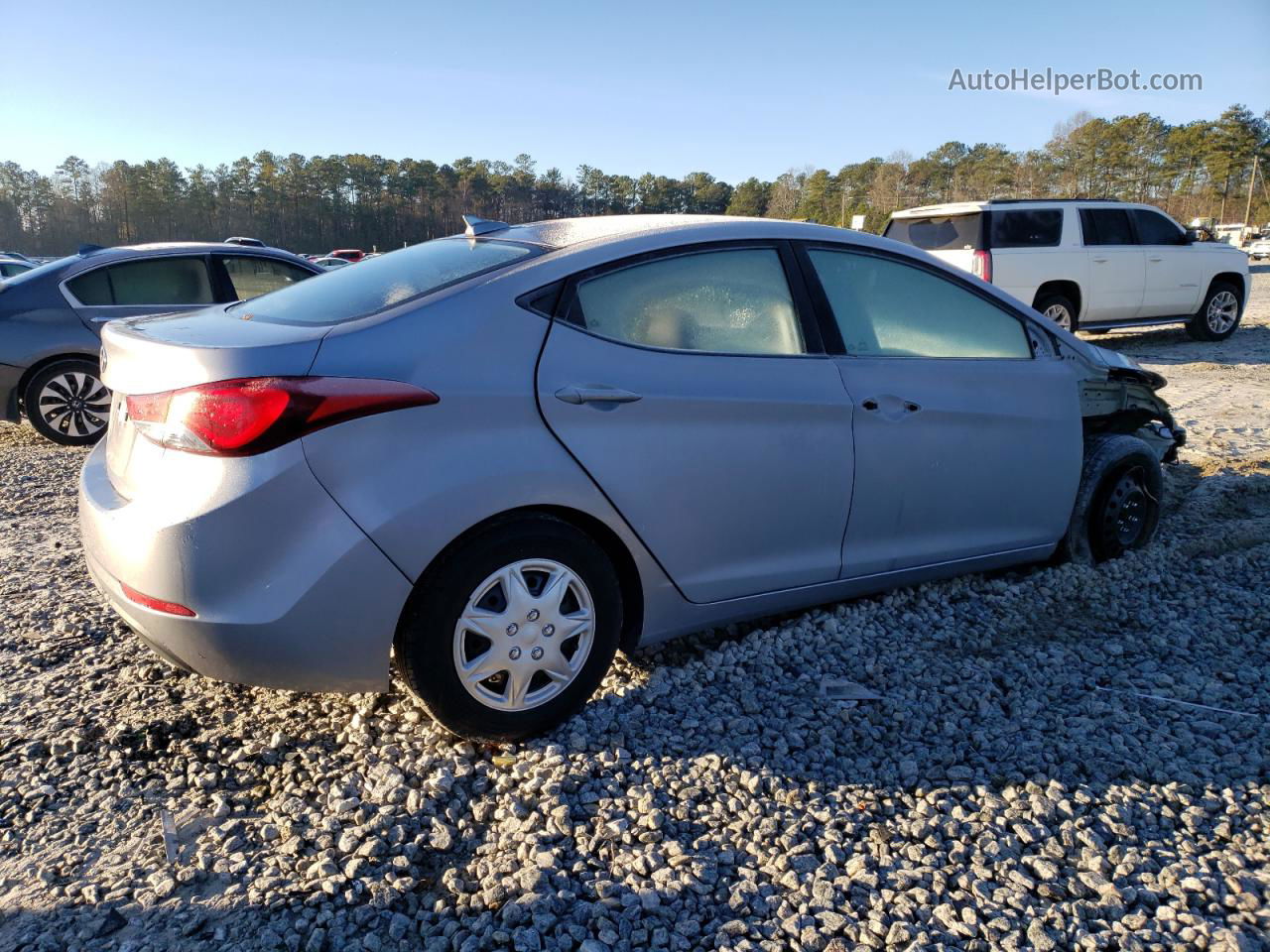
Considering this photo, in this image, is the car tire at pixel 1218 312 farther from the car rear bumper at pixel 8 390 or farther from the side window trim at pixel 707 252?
the car rear bumper at pixel 8 390

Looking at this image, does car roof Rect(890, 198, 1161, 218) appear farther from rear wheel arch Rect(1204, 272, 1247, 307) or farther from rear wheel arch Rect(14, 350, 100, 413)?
rear wheel arch Rect(14, 350, 100, 413)

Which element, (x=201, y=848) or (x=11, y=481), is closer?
(x=201, y=848)

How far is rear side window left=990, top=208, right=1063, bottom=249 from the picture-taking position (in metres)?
11.8

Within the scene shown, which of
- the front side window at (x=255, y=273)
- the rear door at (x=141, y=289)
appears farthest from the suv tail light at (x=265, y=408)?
the front side window at (x=255, y=273)

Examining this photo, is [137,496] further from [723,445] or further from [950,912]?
[950,912]

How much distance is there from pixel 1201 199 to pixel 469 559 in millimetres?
87521

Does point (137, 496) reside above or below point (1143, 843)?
above

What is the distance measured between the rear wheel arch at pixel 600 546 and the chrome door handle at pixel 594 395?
332mm

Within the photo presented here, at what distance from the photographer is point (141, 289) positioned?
25.3ft

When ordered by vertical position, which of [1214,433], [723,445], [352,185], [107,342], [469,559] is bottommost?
[1214,433]

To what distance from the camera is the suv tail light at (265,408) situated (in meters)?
2.46

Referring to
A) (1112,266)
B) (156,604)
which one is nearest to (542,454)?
(156,604)

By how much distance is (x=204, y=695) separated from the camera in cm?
319

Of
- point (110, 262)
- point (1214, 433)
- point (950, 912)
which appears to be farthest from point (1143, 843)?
point (110, 262)
